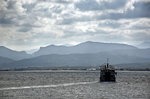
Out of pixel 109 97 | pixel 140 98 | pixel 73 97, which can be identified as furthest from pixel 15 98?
pixel 140 98

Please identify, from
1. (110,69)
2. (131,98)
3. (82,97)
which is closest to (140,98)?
(131,98)

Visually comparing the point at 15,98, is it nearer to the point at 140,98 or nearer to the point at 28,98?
the point at 28,98

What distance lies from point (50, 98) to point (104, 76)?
68.8 m

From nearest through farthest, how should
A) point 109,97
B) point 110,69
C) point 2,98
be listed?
point 2,98, point 109,97, point 110,69

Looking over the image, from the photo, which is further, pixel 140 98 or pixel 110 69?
pixel 110 69

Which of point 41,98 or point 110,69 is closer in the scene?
point 41,98

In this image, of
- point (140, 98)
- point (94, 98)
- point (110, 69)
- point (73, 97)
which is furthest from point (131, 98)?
point (110, 69)

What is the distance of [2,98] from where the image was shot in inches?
2625

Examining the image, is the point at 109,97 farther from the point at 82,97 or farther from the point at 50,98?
the point at 50,98

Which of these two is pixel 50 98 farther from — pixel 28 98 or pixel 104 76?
pixel 104 76

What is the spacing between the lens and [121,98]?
69.0 meters

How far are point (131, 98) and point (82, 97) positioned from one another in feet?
35.2

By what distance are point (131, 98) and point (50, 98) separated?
57.8 feet

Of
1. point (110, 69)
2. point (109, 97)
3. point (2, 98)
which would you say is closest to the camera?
point (2, 98)
